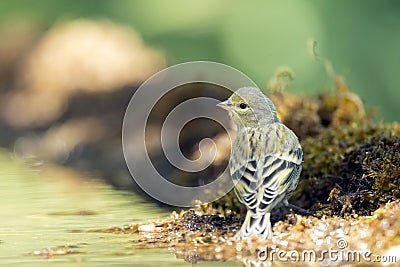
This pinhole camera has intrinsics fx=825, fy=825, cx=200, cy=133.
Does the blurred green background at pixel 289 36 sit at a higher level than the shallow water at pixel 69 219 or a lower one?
higher

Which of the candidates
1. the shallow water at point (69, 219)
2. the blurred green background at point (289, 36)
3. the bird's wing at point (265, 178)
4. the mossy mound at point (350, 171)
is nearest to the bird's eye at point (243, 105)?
the bird's wing at point (265, 178)

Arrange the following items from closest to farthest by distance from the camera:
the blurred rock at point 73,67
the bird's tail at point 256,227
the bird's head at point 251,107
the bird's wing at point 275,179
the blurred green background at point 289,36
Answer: the bird's tail at point 256,227, the bird's wing at point 275,179, the bird's head at point 251,107, the blurred rock at point 73,67, the blurred green background at point 289,36

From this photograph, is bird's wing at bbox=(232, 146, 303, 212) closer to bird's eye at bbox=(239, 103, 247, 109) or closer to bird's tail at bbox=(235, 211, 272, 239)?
bird's tail at bbox=(235, 211, 272, 239)

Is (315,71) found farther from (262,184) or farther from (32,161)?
(262,184)

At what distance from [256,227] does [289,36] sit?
21.7 ft

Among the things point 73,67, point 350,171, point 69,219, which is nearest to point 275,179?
point 350,171

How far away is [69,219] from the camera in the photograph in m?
4.53

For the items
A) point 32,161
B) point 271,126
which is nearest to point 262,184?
point 271,126

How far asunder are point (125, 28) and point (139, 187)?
4.32 m

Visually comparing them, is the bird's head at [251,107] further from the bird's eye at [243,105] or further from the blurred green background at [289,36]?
the blurred green background at [289,36]

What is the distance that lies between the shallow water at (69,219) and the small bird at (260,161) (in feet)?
1.44

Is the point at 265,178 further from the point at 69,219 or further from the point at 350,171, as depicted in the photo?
the point at 69,219

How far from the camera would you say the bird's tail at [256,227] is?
3.72m

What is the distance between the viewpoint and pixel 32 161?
7.05m
